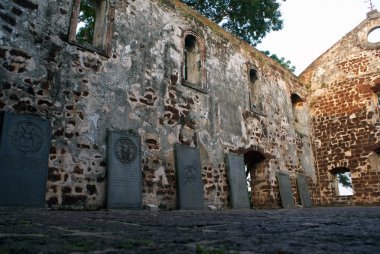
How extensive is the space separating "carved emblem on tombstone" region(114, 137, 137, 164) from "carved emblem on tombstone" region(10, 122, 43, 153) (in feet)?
4.47

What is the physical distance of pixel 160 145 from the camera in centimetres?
652

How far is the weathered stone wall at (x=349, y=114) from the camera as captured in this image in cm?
1084

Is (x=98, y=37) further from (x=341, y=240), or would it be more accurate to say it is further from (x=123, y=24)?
(x=341, y=240)

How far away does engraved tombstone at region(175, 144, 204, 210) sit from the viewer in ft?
21.2

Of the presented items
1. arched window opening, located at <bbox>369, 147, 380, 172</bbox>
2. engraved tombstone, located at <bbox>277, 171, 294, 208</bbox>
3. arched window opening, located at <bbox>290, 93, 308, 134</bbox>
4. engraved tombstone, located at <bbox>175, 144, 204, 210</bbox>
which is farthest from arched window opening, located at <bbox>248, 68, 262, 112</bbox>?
arched window opening, located at <bbox>369, 147, 380, 172</bbox>

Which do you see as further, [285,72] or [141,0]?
[285,72]

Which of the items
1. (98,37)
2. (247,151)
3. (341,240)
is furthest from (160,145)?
(341,240)

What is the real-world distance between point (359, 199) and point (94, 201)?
932 centimetres

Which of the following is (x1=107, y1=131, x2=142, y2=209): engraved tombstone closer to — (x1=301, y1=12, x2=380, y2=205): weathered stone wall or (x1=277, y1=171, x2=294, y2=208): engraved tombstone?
(x1=277, y1=171, x2=294, y2=208): engraved tombstone

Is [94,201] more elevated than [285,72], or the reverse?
[285,72]

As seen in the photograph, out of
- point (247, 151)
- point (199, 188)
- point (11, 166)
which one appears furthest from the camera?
point (247, 151)

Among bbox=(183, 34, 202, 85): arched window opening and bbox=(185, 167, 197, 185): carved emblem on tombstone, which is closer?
bbox=(185, 167, 197, 185): carved emblem on tombstone

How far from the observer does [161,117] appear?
675 cm

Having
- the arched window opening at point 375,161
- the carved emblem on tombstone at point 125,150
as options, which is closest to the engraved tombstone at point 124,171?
the carved emblem on tombstone at point 125,150
